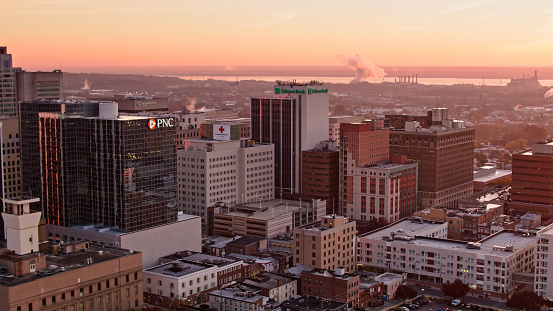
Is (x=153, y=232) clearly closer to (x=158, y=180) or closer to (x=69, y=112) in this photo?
(x=158, y=180)

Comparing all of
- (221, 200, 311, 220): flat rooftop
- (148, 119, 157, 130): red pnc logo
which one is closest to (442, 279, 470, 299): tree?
(221, 200, 311, 220): flat rooftop

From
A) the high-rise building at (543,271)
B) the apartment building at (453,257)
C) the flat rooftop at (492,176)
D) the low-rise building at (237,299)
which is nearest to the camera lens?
the low-rise building at (237,299)

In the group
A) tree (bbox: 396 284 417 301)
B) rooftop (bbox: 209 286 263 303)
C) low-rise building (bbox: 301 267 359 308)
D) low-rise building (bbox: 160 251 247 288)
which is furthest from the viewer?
tree (bbox: 396 284 417 301)

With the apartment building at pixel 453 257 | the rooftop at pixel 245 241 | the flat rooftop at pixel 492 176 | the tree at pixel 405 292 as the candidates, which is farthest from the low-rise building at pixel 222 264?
the flat rooftop at pixel 492 176

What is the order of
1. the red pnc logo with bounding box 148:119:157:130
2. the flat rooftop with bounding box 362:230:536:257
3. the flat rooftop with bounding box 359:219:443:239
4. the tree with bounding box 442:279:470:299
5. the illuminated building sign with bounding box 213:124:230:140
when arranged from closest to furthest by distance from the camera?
the tree with bounding box 442:279:470:299 < the flat rooftop with bounding box 362:230:536:257 < the red pnc logo with bounding box 148:119:157:130 < the flat rooftop with bounding box 359:219:443:239 < the illuminated building sign with bounding box 213:124:230:140

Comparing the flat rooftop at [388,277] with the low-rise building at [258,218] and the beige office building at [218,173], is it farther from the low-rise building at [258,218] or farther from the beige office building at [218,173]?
the beige office building at [218,173]

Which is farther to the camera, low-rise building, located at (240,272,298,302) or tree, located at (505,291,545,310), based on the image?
tree, located at (505,291,545,310)

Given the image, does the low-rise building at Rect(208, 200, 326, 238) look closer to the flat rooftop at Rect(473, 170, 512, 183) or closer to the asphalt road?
the asphalt road

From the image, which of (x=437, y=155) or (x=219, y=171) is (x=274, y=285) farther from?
(x=437, y=155)
